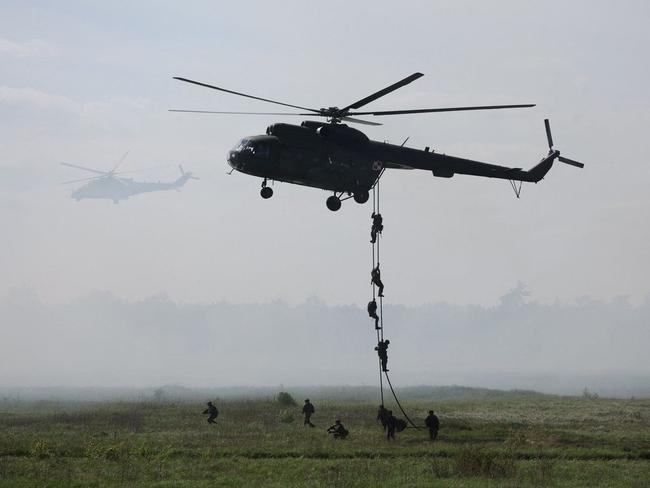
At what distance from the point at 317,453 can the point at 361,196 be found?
1034cm

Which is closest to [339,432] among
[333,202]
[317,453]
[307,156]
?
[317,453]

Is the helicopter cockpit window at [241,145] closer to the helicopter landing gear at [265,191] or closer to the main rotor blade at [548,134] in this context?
the helicopter landing gear at [265,191]

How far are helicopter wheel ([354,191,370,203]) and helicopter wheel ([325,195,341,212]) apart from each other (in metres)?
0.70

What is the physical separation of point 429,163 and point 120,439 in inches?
661

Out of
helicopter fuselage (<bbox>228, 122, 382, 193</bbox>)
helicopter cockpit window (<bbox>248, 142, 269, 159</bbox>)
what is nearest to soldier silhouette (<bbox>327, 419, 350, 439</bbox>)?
helicopter fuselage (<bbox>228, 122, 382, 193</bbox>)

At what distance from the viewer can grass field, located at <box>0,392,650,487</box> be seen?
74.3 ft

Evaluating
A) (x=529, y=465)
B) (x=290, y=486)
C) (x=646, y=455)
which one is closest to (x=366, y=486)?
(x=290, y=486)

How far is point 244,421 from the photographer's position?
38906 millimetres

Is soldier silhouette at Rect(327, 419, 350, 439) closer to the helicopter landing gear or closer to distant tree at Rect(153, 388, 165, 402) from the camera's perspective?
the helicopter landing gear

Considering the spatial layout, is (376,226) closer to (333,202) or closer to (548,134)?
(333,202)

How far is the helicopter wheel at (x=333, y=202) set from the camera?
31438mm

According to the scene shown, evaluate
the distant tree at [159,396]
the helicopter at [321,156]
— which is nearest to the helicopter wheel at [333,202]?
the helicopter at [321,156]

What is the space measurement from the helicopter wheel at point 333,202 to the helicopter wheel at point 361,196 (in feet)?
2.31

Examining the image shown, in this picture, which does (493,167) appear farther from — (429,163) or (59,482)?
(59,482)
